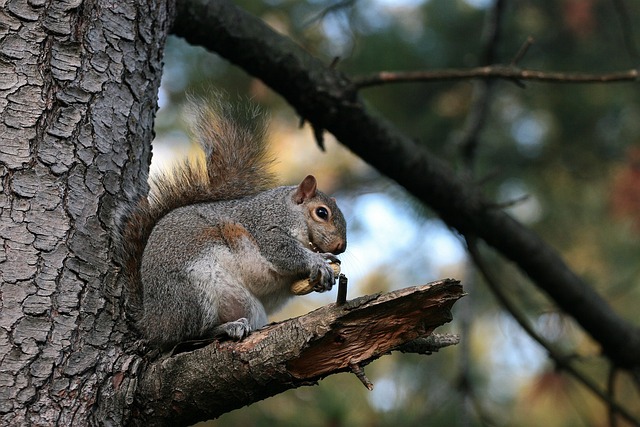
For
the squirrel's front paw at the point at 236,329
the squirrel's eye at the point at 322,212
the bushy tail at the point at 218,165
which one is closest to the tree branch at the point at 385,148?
the bushy tail at the point at 218,165

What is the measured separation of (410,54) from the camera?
3.72 meters

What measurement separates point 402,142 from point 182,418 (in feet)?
4.15

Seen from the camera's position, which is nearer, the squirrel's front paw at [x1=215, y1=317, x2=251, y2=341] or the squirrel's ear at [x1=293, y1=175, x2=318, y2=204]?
the squirrel's front paw at [x1=215, y1=317, x2=251, y2=341]

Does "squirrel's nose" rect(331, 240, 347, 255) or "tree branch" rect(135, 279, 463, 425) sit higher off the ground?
"squirrel's nose" rect(331, 240, 347, 255)

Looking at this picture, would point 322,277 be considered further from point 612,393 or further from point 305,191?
point 612,393

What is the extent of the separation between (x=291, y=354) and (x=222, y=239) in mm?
583

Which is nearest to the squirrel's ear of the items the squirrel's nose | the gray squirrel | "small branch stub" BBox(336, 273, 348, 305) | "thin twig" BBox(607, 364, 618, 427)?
the gray squirrel

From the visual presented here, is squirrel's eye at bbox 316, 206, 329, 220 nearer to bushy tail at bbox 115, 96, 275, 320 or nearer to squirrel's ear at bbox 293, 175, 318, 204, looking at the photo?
squirrel's ear at bbox 293, 175, 318, 204

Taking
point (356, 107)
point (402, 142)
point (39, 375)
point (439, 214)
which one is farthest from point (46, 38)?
point (439, 214)

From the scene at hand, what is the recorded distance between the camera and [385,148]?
2.45 m

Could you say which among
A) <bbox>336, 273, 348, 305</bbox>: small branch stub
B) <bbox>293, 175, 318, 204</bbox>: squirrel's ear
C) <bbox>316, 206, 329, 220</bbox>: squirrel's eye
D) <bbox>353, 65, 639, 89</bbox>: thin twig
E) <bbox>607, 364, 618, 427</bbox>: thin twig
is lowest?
<bbox>336, 273, 348, 305</bbox>: small branch stub

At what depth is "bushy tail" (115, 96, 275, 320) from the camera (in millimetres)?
1963

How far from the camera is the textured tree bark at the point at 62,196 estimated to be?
1406 millimetres

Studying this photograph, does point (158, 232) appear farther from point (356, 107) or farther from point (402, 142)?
point (402, 142)
